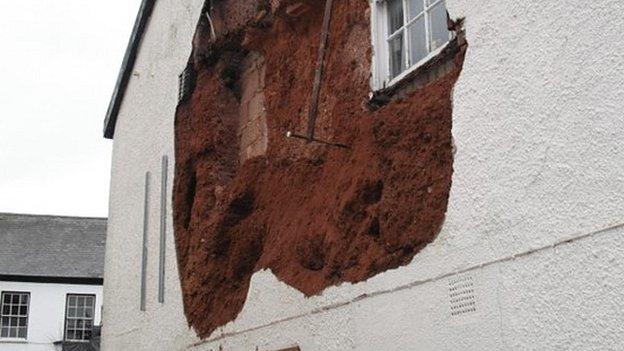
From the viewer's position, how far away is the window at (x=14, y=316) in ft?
86.9

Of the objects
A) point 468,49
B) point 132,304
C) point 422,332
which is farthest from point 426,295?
point 132,304

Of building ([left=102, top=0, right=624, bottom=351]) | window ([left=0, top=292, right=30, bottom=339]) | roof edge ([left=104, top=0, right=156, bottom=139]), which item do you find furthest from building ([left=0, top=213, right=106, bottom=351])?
building ([left=102, top=0, right=624, bottom=351])

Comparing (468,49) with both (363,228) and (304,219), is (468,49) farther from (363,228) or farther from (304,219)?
(304,219)

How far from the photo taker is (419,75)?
538 cm

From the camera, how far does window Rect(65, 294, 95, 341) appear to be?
26.7 m

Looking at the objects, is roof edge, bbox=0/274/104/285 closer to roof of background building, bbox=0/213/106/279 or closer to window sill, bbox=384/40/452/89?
roof of background building, bbox=0/213/106/279

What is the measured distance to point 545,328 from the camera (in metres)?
3.95

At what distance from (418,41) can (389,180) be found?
103 centimetres

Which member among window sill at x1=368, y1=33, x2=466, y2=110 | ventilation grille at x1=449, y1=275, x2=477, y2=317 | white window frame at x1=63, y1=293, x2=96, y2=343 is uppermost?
window sill at x1=368, y1=33, x2=466, y2=110

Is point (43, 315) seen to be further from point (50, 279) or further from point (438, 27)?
point (438, 27)

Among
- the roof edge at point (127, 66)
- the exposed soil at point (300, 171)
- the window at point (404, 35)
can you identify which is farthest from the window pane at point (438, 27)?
the roof edge at point (127, 66)

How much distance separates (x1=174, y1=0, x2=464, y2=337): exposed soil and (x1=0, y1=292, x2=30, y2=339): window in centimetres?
1956

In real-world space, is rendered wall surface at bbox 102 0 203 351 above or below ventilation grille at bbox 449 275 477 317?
above

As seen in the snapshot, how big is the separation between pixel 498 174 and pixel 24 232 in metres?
27.9
